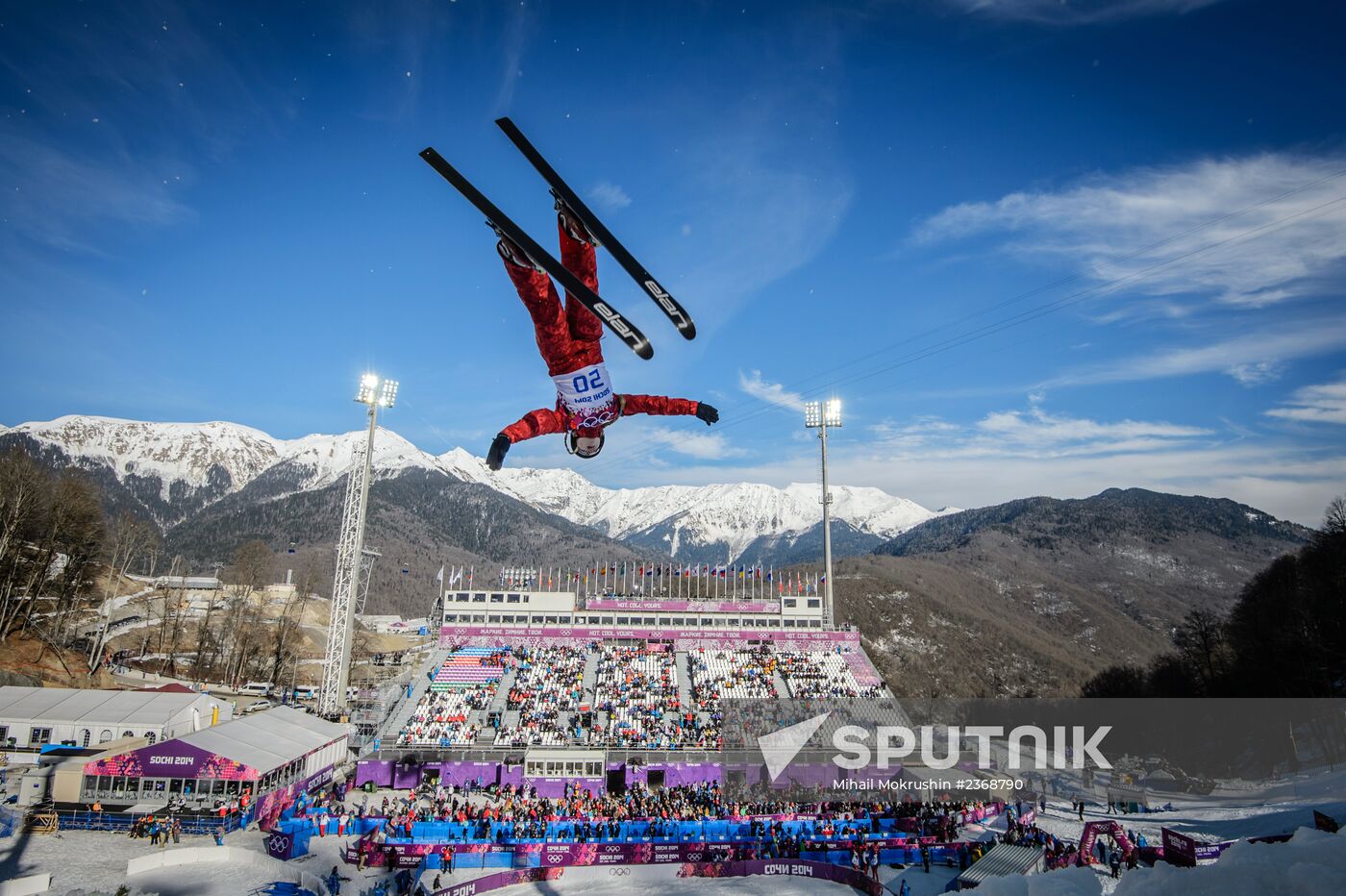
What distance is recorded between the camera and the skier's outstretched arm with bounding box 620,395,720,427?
10102 millimetres

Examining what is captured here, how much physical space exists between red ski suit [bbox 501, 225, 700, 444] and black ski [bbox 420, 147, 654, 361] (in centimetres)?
58

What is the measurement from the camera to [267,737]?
29188mm

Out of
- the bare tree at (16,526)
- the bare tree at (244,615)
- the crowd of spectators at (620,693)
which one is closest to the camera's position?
the crowd of spectators at (620,693)

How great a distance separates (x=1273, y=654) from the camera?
158 ft

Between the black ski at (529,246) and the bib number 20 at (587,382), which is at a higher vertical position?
the black ski at (529,246)

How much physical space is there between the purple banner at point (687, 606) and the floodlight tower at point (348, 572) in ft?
→ 51.2

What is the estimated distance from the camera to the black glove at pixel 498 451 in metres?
8.59

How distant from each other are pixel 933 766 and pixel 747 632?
665 inches

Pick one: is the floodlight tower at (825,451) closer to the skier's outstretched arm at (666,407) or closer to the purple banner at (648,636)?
the purple banner at (648,636)

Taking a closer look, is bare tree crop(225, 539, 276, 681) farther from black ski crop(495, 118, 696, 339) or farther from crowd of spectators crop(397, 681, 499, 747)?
black ski crop(495, 118, 696, 339)

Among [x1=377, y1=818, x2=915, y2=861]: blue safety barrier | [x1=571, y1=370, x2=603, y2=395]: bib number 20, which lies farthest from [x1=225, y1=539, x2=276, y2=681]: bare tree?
[x1=571, y1=370, x2=603, y2=395]: bib number 20

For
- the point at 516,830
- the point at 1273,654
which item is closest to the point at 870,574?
the point at 1273,654

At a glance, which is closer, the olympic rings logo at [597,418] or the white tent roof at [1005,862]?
the olympic rings logo at [597,418]

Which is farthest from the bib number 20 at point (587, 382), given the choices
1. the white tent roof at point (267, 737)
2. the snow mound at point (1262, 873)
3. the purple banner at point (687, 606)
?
the purple banner at point (687, 606)
